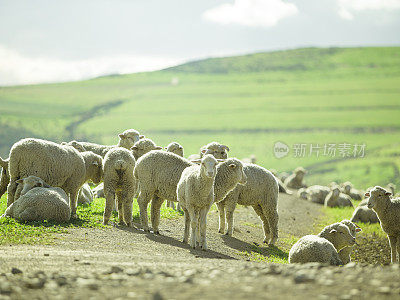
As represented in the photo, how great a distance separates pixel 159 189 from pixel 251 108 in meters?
99.2

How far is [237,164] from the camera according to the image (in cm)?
1369

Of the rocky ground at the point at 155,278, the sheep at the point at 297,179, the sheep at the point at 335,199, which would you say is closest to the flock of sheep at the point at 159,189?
the rocky ground at the point at 155,278

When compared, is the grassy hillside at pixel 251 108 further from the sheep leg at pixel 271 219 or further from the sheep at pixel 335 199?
the sheep leg at pixel 271 219

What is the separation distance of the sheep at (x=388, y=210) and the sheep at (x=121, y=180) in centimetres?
636

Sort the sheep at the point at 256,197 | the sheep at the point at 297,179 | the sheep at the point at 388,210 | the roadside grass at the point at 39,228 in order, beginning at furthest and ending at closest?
the sheep at the point at 297,179 < the sheep at the point at 256,197 < the sheep at the point at 388,210 < the roadside grass at the point at 39,228

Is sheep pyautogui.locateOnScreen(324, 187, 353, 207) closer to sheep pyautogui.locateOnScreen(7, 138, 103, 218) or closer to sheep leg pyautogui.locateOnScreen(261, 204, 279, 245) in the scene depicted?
sheep leg pyautogui.locateOnScreen(261, 204, 279, 245)

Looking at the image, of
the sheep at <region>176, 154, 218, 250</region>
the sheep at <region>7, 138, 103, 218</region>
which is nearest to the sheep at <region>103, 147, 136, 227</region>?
the sheep at <region>7, 138, 103, 218</region>

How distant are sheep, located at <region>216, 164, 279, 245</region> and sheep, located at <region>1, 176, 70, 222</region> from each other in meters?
4.70

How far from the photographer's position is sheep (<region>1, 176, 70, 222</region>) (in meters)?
12.5

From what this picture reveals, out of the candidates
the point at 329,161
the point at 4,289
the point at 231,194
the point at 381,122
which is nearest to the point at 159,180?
the point at 231,194

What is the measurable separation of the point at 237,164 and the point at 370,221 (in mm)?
11216

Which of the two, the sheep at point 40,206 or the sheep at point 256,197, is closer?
the sheep at point 40,206

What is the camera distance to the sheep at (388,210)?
14.9 metres

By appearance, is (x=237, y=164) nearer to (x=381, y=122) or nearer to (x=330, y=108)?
(x=381, y=122)
